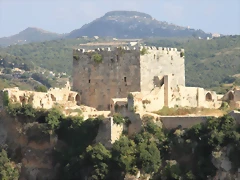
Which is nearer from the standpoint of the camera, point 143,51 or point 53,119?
point 53,119

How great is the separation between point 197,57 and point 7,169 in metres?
87.1

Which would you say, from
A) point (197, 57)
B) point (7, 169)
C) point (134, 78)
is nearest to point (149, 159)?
point (134, 78)

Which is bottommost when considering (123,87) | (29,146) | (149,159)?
(29,146)

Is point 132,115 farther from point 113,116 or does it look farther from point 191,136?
point 191,136

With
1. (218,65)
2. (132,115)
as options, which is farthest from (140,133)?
(218,65)

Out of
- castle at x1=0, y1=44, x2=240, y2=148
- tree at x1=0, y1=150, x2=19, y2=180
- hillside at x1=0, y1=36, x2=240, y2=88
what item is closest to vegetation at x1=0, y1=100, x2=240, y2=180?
castle at x1=0, y1=44, x2=240, y2=148

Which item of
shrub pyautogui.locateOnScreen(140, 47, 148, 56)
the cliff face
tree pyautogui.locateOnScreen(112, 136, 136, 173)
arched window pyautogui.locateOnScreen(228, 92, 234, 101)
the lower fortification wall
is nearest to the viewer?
tree pyautogui.locateOnScreen(112, 136, 136, 173)

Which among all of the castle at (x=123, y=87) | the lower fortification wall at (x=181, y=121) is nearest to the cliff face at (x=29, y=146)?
the castle at (x=123, y=87)

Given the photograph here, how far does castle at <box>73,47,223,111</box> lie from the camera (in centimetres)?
4541

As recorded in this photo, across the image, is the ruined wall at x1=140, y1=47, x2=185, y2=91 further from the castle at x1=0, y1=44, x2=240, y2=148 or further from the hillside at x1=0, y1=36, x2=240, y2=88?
the hillside at x1=0, y1=36, x2=240, y2=88

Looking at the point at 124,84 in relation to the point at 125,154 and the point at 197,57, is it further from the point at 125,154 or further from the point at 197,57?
the point at 197,57

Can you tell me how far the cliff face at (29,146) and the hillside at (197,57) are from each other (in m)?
58.7

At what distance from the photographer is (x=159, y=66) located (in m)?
46.6

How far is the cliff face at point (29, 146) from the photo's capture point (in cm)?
4397
